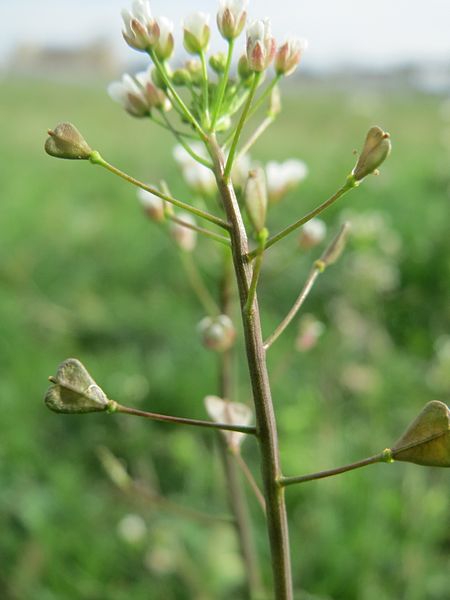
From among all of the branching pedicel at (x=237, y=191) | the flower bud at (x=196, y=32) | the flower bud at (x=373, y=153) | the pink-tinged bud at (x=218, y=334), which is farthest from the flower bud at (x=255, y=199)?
the pink-tinged bud at (x=218, y=334)

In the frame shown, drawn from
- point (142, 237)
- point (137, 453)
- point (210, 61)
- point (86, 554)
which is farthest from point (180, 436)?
point (142, 237)

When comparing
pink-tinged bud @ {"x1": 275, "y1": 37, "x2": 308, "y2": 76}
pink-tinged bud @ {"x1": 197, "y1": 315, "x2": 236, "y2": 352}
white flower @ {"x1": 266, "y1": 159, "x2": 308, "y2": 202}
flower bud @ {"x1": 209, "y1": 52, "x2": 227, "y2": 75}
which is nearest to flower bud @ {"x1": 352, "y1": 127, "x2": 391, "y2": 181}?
pink-tinged bud @ {"x1": 275, "y1": 37, "x2": 308, "y2": 76}

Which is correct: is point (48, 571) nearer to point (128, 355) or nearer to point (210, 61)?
point (128, 355)

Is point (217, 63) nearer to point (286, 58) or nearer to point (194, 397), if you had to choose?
point (286, 58)

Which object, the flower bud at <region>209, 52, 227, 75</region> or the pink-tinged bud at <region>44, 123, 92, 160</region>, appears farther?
the flower bud at <region>209, 52, 227, 75</region>

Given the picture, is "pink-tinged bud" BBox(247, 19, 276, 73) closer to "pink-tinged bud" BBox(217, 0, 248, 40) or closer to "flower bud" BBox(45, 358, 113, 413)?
"pink-tinged bud" BBox(217, 0, 248, 40)

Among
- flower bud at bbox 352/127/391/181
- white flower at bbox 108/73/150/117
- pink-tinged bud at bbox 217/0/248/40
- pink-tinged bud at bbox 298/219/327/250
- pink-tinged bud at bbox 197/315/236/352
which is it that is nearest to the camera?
flower bud at bbox 352/127/391/181
